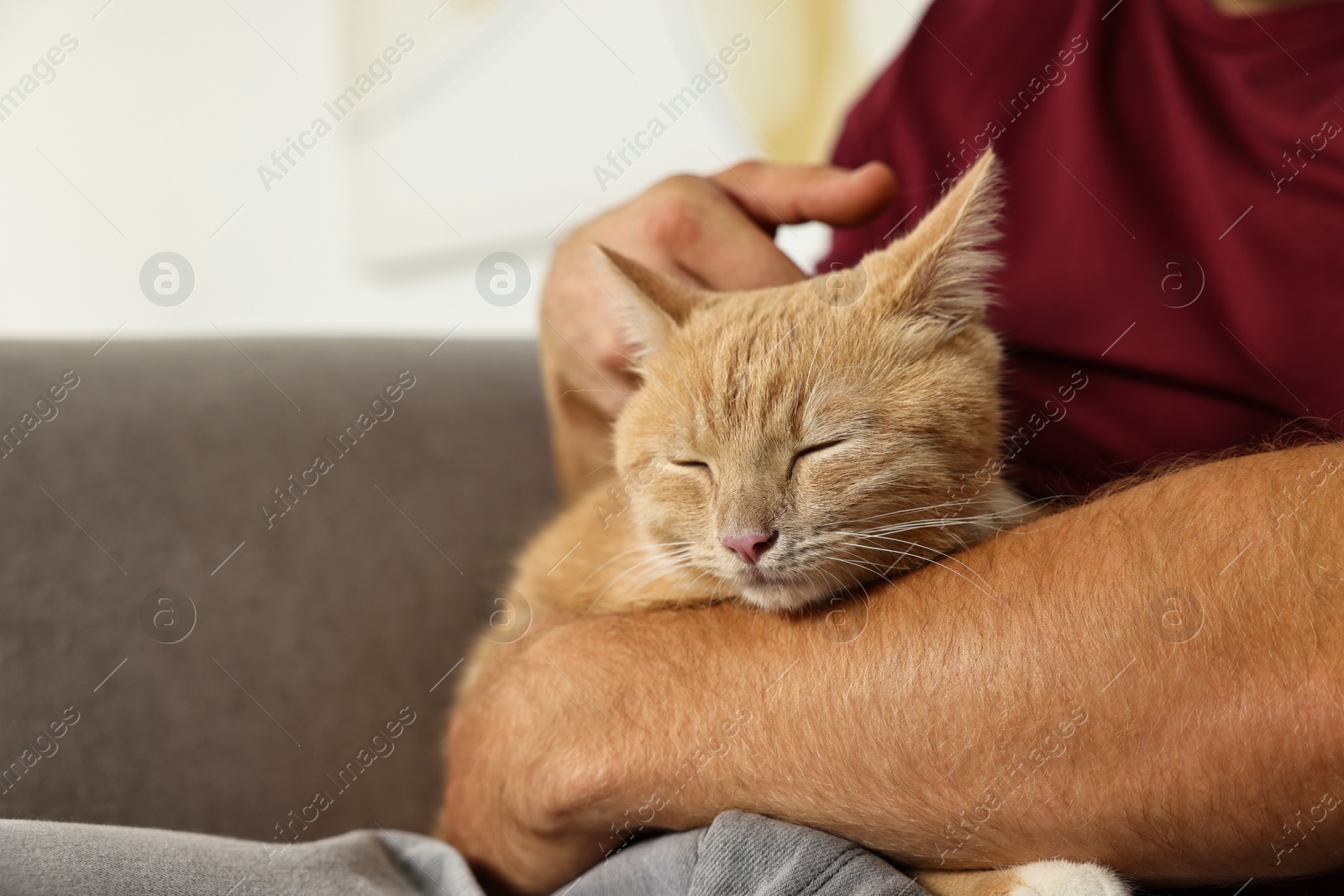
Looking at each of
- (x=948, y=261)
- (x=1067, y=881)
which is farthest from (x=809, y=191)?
(x=1067, y=881)

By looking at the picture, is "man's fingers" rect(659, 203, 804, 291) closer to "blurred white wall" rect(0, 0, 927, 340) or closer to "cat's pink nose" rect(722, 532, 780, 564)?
"cat's pink nose" rect(722, 532, 780, 564)

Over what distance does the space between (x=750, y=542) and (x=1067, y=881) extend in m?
0.56

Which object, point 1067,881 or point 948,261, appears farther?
point 948,261

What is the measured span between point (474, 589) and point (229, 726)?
647mm

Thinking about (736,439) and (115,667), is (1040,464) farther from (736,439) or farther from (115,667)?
(115,667)

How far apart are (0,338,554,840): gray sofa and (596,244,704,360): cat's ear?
919 millimetres

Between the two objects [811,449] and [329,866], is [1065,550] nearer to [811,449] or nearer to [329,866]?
[811,449]

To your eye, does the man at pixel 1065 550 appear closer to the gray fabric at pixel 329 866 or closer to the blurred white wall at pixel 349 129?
the gray fabric at pixel 329 866

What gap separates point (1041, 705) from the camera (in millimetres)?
1024

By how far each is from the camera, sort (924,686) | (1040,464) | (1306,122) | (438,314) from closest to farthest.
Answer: (924,686) < (1306,122) < (1040,464) < (438,314)

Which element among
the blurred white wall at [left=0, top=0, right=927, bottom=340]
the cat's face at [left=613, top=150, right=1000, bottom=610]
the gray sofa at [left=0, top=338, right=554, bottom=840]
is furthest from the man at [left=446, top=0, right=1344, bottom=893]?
the blurred white wall at [left=0, top=0, right=927, bottom=340]

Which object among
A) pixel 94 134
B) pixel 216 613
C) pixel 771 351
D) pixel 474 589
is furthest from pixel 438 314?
pixel 771 351

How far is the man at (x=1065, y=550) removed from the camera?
3.17 ft

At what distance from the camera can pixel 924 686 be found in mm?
1091
